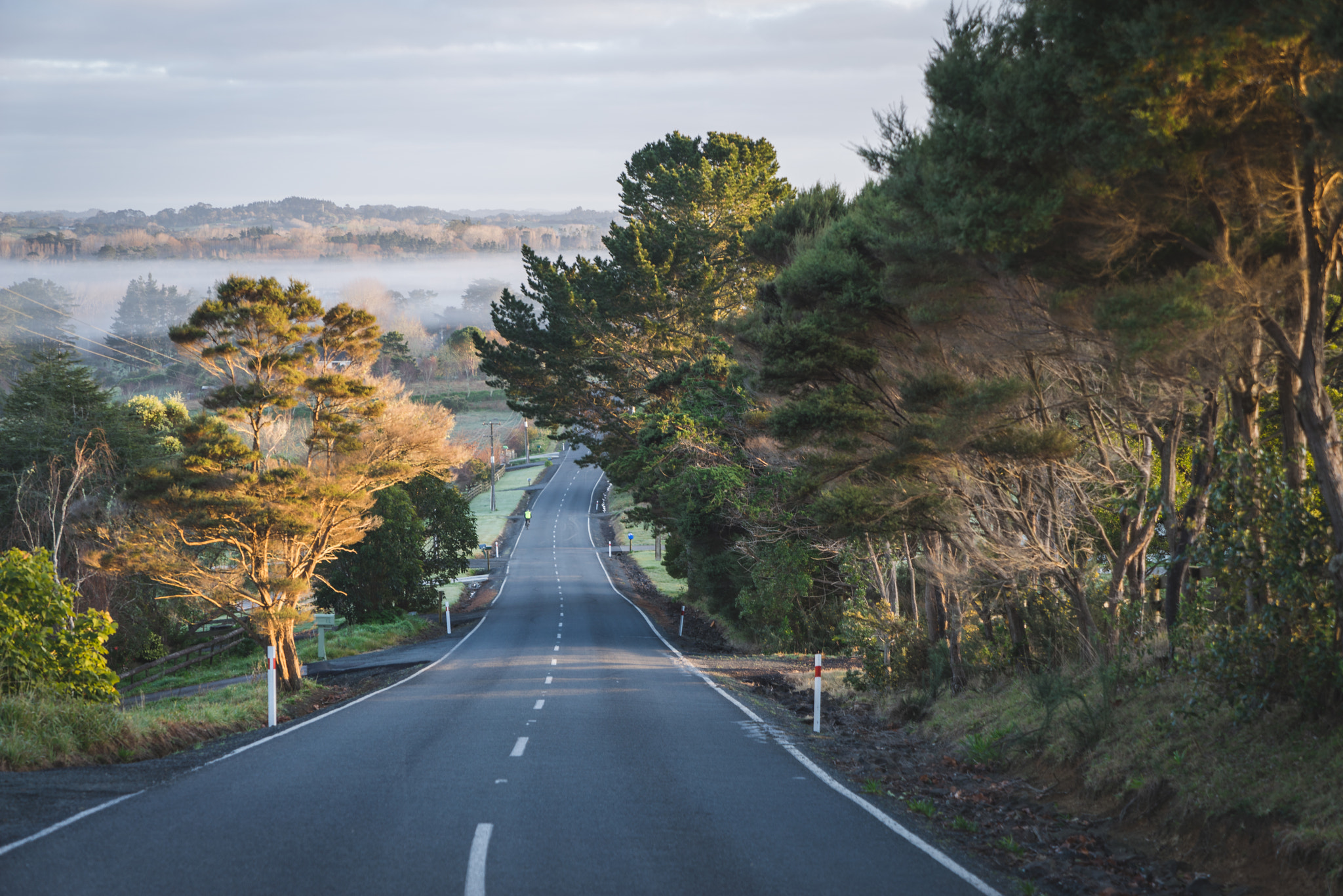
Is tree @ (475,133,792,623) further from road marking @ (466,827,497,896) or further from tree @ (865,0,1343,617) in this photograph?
road marking @ (466,827,497,896)

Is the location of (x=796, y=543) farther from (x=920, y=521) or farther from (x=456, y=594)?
(x=456, y=594)

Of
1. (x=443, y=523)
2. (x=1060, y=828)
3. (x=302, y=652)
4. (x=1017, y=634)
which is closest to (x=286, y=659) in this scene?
(x=302, y=652)

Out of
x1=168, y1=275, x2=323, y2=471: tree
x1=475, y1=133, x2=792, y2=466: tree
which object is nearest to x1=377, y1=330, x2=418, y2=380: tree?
x1=475, y1=133, x2=792, y2=466: tree

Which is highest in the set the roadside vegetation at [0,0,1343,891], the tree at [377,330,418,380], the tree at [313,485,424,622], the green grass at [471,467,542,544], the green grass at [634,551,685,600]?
the tree at [377,330,418,380]

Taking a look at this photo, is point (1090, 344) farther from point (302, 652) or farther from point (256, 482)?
point (302, 652)

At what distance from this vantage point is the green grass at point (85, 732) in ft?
38.0

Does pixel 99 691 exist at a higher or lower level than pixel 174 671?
higher

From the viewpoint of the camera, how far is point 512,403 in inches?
1628

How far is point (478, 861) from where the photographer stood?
6.84 meters

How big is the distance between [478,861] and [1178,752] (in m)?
5.91

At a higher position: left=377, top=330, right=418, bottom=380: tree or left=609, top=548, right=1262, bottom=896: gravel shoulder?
left=377, top=330, right=418, bottom=380: tree

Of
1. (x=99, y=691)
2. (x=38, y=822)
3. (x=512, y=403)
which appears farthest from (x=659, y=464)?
(x=38, y=822)

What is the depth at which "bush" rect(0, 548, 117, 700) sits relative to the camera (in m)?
12.9

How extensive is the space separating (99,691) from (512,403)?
28107 millimetres
